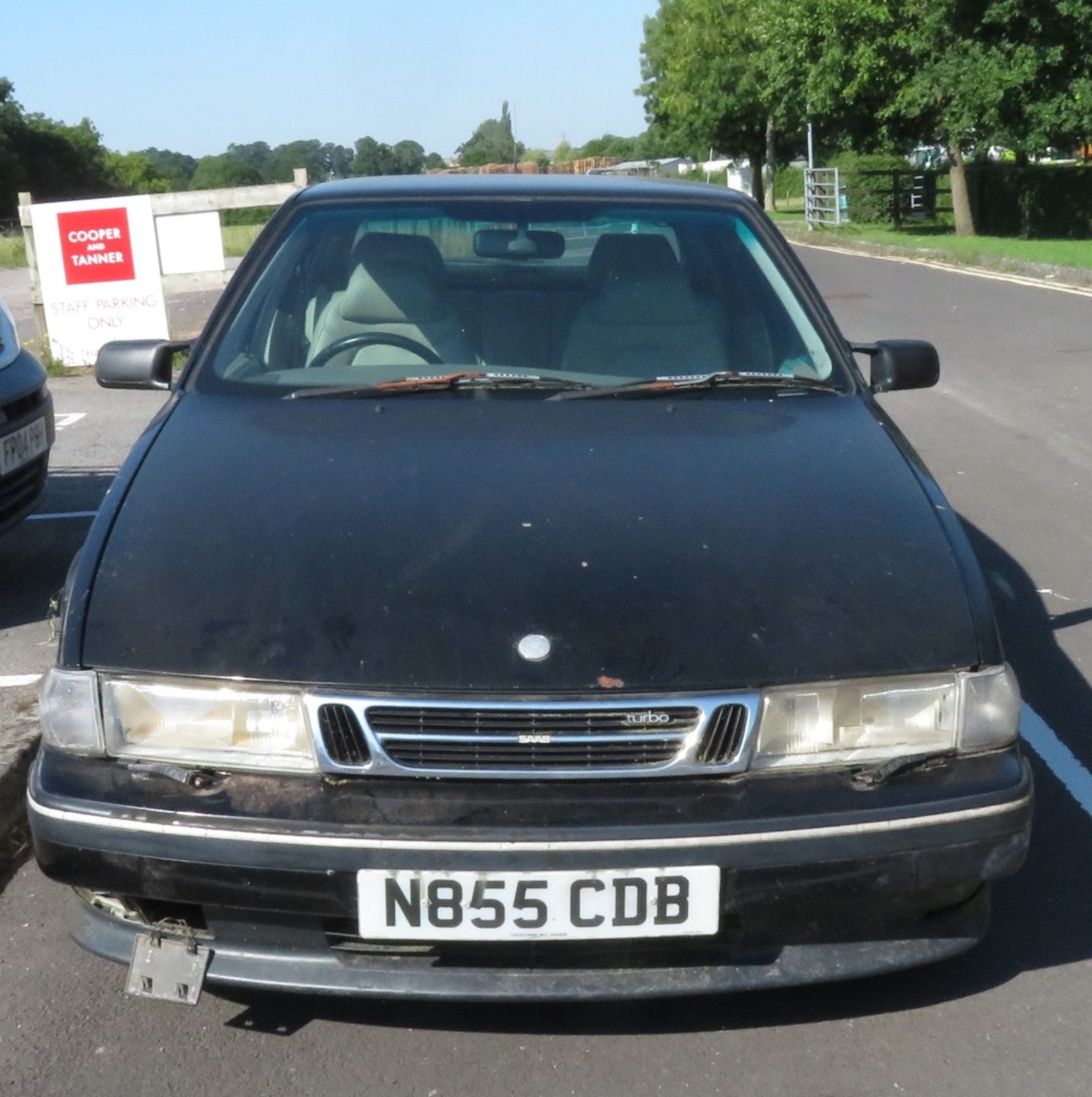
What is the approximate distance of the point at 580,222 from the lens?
14.2ft

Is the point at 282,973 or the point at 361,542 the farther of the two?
the point at 361,542

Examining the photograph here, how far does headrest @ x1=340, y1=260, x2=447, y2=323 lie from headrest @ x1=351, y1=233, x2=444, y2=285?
1 centimetres

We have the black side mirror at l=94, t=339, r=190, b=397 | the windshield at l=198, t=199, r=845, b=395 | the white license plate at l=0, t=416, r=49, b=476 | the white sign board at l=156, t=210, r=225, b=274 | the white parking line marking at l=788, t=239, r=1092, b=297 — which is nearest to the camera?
the windshield at l=198, t=199, r=845, b=395

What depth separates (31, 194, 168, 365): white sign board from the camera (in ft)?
44.6

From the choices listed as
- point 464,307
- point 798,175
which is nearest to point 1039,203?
point 464,307

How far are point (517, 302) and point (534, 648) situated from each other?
1.69 meters

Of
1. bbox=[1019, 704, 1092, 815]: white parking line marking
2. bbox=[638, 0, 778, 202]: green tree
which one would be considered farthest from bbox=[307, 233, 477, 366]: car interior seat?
bbox=[638, 0, 778, 202]: green tree

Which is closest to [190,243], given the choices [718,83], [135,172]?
[718,83]

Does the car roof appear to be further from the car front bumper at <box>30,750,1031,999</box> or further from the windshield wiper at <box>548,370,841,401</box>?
the car front bumper at <box>30,750,1031,999</box>

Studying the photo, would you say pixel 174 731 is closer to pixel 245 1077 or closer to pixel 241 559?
pixel 241 559

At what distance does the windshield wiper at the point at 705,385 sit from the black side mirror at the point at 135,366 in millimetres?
1212

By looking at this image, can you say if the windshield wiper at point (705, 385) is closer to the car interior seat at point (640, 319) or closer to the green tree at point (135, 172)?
the car interior seat at point (640, 319)

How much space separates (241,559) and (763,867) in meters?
1.15

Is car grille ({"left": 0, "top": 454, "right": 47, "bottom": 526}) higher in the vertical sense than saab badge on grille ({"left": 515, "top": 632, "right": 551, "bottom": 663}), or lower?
lower
